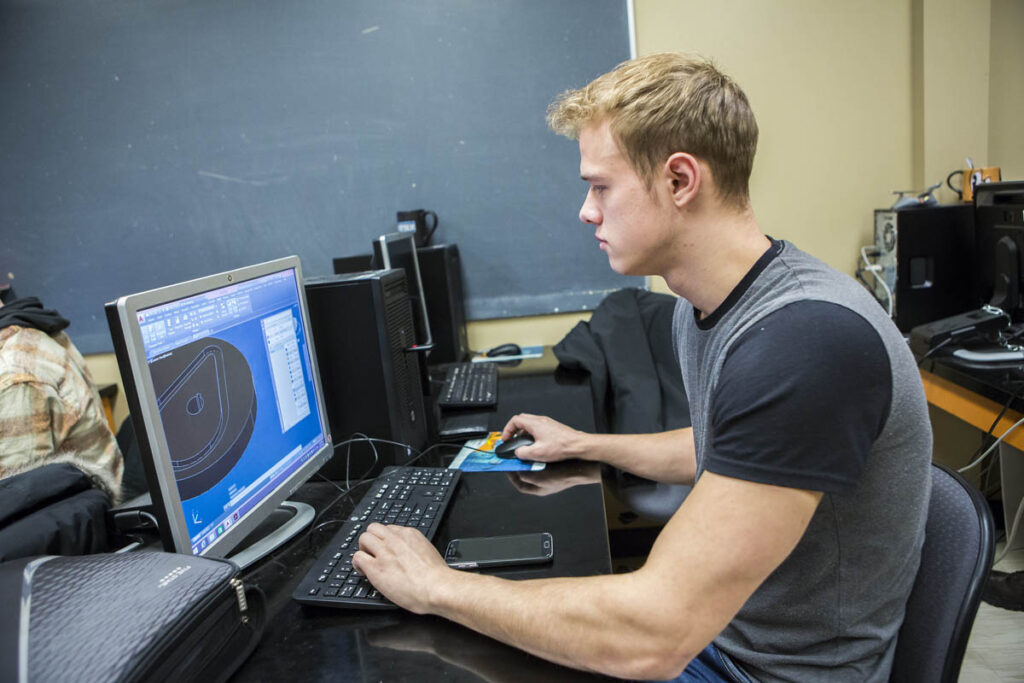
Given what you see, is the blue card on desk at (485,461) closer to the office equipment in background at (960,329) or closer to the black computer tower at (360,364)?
the black computer tower at (360,364)

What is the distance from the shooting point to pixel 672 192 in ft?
2.99

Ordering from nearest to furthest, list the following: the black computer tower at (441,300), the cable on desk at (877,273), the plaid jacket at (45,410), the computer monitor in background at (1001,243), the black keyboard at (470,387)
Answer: the plaid jacket at (45,410) → the black keyboard at (470,387) → the computer monitor in background at (1001,243) → the black computer tower at (441,300) → the cable on desk at (877,273)

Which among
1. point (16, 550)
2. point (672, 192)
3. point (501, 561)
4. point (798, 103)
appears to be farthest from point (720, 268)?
point (798, 103)

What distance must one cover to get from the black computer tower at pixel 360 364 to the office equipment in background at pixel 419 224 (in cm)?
112

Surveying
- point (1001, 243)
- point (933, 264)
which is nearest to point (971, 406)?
point (1001, 243)

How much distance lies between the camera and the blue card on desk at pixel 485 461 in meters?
1.34

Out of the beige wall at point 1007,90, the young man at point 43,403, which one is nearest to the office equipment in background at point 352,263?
the young man at point 43,403

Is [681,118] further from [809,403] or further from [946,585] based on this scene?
[946,585]

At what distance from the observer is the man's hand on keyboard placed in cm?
87

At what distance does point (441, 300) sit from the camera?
235 cm

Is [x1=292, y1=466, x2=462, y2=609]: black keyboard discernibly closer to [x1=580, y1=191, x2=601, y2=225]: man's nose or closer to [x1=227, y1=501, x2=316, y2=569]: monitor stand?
[x1=227, y1=501, x2=316, y2=569]: monitor stand

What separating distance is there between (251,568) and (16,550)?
305mm

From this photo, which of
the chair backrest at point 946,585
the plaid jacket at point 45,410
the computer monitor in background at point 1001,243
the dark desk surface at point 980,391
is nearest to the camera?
the chair backrest at point 946,585

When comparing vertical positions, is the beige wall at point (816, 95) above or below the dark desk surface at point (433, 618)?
above
